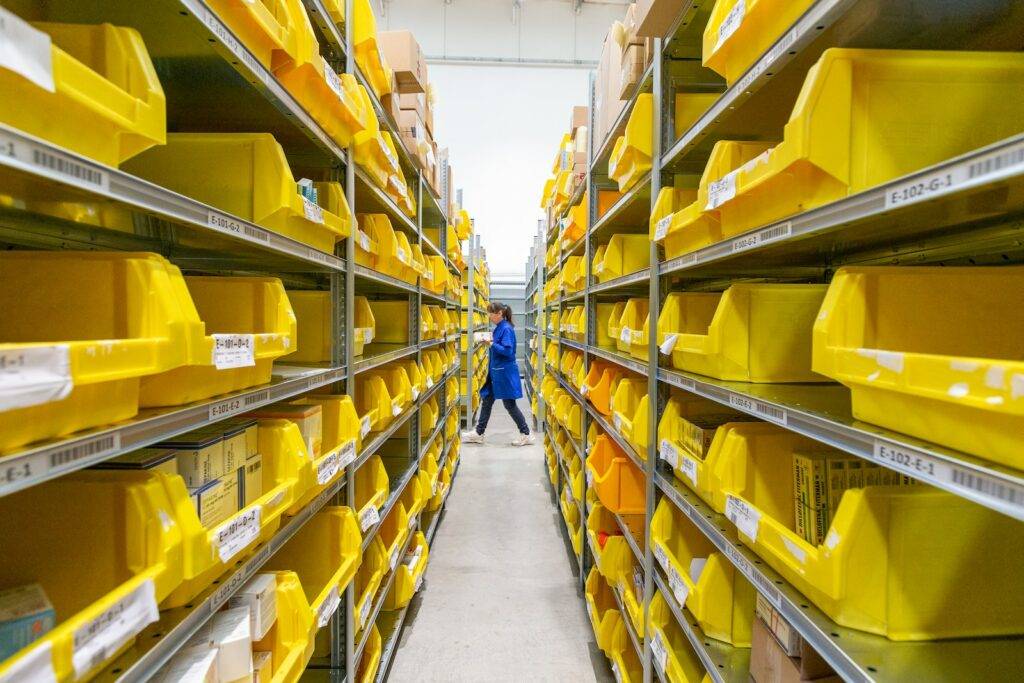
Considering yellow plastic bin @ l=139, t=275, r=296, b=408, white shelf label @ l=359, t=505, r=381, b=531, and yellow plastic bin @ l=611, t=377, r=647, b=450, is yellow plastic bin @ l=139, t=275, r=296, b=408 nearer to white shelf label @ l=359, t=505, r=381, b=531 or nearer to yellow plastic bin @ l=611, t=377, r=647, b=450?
white shelf label @ l=359, t=505, r=381, b=531

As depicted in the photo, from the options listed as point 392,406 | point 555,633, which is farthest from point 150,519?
point 555,633

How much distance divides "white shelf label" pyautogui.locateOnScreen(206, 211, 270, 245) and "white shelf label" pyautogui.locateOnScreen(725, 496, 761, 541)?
3.79ft

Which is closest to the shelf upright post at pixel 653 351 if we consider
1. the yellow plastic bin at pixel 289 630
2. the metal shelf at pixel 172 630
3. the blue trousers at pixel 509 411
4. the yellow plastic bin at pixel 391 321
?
the yellow plastic bin at pixel 289 630

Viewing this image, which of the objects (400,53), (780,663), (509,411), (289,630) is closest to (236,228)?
(289,630)

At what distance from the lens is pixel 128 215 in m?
1.23

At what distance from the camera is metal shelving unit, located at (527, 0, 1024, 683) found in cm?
69

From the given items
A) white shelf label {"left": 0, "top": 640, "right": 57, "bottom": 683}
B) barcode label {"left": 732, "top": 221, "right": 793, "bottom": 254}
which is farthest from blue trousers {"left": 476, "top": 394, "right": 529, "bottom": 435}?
white shelf label {"left": 0, "top": 640, "right": 57, "bottom": 683}

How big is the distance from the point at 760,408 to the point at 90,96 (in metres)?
1.19

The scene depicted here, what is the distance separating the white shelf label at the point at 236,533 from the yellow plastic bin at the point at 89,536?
0.09 m

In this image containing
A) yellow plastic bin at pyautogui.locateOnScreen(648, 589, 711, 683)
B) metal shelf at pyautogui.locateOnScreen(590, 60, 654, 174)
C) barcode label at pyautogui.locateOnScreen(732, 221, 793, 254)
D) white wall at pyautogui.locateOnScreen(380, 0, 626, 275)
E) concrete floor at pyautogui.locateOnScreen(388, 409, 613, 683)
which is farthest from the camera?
white wall at pyautogui.locateOnScreen(380, 0, 626, 275)

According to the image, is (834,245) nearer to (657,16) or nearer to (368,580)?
(657,16)

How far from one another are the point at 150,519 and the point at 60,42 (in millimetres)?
738

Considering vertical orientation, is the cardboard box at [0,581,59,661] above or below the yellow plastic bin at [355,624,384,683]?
above

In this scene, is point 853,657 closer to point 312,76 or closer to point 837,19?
point 837,19
